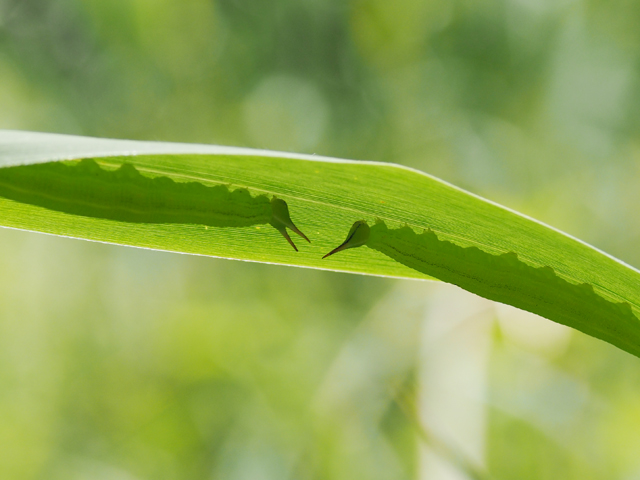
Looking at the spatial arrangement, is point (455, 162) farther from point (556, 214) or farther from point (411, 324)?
point (411, 324)

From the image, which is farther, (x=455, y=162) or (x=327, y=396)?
(x=455, y=162)

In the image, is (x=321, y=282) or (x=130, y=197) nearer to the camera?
(x=130, y=197)

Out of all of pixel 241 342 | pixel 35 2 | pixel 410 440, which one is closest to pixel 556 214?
pixel 410 440

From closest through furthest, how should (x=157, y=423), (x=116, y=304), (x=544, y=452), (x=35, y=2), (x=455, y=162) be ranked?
(x=544, y=452)
(x=157, y=423)
(x=116, y=304)
(x=455, y=162)
(x=35, y=2)

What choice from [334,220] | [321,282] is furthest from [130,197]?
[321,282]

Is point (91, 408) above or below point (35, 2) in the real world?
below

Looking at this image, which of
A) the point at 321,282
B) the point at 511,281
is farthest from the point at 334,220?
the point at 321,282

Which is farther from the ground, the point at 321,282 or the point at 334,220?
the point at 334,220

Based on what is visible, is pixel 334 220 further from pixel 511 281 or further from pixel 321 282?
pixel 321 282
